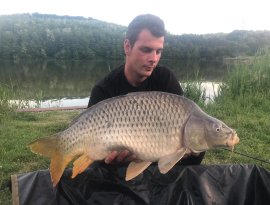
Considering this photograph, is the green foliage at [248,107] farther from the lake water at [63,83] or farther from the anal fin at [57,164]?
the anal fin at [57,164]

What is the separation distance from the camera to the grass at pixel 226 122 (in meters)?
2.79

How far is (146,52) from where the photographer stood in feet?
6.63

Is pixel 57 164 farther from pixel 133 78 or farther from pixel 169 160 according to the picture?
pixel 133 78

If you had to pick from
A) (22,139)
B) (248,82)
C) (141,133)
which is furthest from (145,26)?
(248,82)

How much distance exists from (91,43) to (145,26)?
2990 centimetres

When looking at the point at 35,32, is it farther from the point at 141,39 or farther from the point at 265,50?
the point at 141,39

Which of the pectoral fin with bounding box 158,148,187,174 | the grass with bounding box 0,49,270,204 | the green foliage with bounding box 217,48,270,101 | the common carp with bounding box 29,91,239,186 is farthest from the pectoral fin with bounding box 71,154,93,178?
the green foliage with bounding box 217,48,270,101

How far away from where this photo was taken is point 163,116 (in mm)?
1550

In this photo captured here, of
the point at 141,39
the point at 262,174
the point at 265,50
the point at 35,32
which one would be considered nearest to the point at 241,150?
the point at 262,174

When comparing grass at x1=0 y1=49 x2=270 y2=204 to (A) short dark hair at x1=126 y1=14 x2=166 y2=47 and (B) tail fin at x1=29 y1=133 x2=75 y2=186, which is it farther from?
(A) short dark hair at x1=126 y1=14 x2=166 y2=47

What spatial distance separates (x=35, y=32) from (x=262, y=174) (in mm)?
32103

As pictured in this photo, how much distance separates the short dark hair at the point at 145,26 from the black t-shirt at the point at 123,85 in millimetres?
233

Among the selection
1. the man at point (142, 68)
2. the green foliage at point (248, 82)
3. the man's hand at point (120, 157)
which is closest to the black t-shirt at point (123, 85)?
the man at point (142, 68)

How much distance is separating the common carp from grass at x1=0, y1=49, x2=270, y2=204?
77 centimetres
